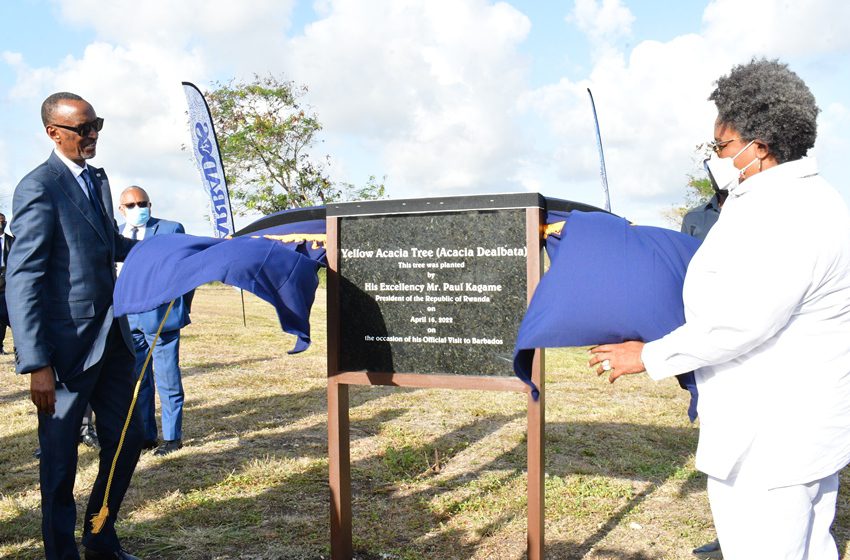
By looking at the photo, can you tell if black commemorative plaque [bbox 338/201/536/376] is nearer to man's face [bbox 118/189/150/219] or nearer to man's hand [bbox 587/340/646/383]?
man's hand [bbox 587/340/646/383]

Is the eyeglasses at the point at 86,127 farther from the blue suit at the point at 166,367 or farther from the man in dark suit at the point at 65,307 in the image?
the blue suit at the point at 166,367

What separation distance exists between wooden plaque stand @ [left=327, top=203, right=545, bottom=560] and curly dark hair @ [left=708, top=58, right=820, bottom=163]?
4.05 ft

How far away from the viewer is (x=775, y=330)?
2098 mm

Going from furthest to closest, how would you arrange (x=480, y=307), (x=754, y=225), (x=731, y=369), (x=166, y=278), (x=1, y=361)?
(x=1, y=361) < (x=480, y=307) < (x=166, y=278) < (x=731, y=369) < (x=754, y=225)

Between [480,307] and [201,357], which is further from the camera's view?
[201,357]

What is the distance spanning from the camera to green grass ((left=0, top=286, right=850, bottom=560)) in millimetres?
4305

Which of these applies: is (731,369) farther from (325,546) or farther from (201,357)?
(201,357)

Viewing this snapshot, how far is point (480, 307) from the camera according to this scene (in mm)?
3652

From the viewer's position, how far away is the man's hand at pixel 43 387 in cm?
340

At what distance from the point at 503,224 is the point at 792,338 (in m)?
1.62

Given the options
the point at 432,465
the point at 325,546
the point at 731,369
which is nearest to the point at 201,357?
the point at 432,465

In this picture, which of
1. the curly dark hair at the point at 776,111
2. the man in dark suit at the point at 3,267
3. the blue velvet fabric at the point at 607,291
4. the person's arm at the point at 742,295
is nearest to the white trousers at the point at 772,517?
the person's arm at the point at 742,295

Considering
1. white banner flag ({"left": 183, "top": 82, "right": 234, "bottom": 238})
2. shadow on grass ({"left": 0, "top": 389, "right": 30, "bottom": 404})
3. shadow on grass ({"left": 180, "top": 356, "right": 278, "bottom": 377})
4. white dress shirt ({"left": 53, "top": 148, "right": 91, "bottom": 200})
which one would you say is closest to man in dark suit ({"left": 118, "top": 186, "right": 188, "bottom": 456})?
white dress shirt ({"left": 53, "top": 148, "right": 91, "bottom": 200})

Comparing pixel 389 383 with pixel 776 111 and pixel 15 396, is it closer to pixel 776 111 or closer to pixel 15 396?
pixel 776 111
